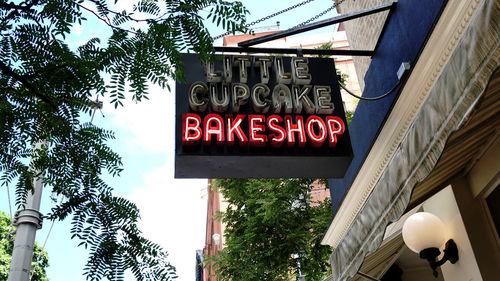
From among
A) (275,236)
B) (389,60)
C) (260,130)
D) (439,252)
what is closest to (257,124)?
(260,130)

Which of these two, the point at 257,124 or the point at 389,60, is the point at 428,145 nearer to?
the point at 257,124

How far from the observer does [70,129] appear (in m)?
2.61

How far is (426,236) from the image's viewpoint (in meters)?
4.33

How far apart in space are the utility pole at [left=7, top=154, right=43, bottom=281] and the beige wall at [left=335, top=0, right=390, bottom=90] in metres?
5.20

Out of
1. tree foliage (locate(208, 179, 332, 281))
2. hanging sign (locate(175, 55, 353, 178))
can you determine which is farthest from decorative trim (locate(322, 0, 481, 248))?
tree foliage (locate(208, 179, 332, 281))

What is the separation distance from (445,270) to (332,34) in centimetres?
3414

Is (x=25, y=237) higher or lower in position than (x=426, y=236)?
higher

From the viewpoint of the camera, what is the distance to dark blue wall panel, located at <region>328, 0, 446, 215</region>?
19.1 ft

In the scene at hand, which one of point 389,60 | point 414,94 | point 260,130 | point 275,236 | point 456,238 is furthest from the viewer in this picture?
point 275,236

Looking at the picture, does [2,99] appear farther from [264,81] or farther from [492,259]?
[264,81]

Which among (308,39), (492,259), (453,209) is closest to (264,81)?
(453,209)

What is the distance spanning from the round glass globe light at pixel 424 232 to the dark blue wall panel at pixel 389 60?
202cm

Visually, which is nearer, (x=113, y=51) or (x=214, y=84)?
(x=113, y=51)

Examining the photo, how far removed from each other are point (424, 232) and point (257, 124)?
2.50 metres
